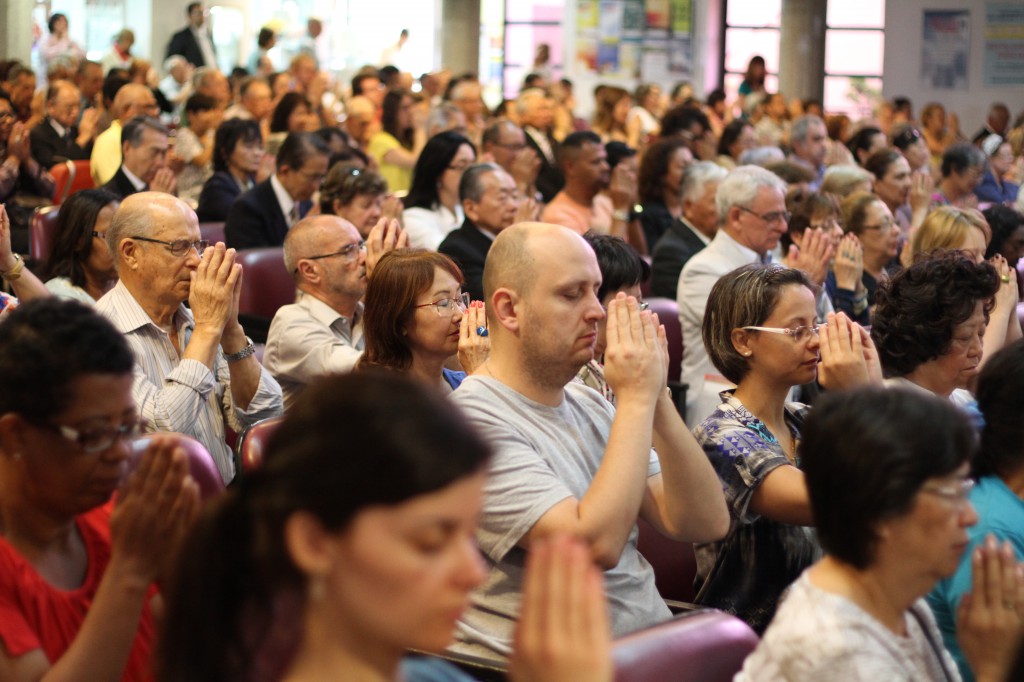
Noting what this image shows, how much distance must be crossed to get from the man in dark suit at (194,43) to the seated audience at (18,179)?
25.6 ft

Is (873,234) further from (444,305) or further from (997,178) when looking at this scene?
(997,178)

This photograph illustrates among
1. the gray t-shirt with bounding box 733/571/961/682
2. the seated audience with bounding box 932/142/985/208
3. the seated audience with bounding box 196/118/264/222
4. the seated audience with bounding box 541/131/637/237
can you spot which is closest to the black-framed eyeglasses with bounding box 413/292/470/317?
the gray t-shirt with bounding box 733/571/961/682

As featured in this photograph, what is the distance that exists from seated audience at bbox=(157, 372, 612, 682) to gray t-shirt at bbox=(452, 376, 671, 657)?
0.91 m

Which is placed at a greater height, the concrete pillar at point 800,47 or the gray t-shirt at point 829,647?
the concrete pillar at point 800,47

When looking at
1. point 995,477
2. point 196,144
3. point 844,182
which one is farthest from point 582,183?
point 995,477

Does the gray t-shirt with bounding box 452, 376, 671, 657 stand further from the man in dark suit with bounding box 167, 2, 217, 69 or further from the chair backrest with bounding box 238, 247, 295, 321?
the man in dark suit with bounding box 167, 2, 217, 69

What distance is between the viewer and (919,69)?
50.0 ft

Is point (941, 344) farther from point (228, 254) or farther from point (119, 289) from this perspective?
point (119, 289)

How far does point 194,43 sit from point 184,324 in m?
11.6

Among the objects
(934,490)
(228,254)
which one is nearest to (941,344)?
(934,490)

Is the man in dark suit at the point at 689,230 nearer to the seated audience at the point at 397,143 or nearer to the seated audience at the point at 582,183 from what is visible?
the seated audience at the point at 582,183

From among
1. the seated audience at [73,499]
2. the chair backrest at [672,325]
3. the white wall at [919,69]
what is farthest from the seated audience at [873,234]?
the white wall at [919,69]

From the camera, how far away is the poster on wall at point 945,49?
14883 mm

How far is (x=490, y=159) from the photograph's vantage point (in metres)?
7.24
